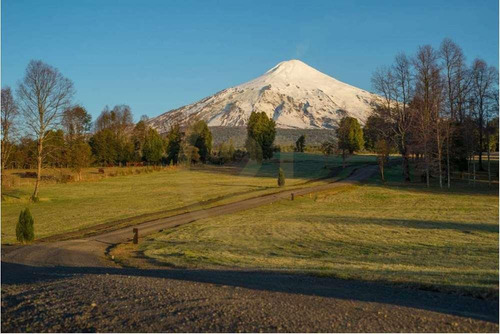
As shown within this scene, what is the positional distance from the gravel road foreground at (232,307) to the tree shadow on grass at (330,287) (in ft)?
0.07

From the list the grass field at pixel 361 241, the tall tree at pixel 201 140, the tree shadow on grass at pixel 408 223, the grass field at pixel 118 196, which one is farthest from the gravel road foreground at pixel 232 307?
the tall tree at pixel 201 140

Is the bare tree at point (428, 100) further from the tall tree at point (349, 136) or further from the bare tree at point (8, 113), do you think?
the bare tree at point (8, 113)

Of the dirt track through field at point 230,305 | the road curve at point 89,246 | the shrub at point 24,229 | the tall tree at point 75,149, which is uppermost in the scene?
the tall tree at point 75,149

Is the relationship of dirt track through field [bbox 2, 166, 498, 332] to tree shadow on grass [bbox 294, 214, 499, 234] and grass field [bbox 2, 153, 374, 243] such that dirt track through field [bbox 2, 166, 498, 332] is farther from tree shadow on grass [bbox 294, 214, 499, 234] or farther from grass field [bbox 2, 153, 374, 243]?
grass field [bbox 2, 153, 374, 243]

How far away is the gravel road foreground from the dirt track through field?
2 cm

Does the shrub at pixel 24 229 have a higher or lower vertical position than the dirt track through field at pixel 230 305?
lower

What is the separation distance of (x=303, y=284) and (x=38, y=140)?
41408mm

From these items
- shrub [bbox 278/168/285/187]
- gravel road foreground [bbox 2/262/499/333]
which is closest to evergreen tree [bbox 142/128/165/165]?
shrub [bbox 278/168/285/187]

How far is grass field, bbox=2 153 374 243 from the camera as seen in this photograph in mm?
31938

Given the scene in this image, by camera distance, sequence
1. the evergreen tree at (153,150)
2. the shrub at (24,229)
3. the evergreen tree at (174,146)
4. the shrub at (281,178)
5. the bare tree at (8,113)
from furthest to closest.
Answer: the evergreen tree at (174,146)
the evergreen tree at (153,150)
the shrub at (281,178)
the bare tree at (8,113)
the shrub at (24,229)

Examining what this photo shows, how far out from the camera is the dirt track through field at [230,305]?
742 centimetres

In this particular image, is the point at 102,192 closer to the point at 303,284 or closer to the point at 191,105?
the point at 303,284

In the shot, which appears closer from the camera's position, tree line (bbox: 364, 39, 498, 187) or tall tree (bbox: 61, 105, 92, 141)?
tree line (bbox: 364, 39, 498, 187)

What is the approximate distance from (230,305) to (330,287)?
9.50 ft
